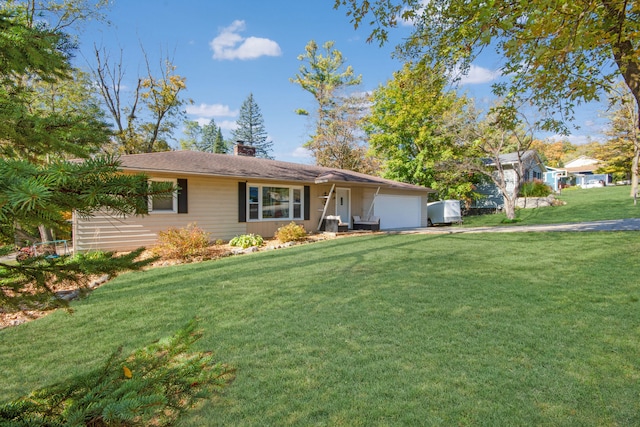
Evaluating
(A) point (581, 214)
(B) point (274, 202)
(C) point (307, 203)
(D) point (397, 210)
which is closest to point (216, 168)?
(B) point (274, 202)

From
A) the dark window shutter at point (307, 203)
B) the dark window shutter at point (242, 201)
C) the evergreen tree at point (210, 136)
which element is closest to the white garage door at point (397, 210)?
the dark window shutter at point (307, 203)

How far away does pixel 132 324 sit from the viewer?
4102 millimetres

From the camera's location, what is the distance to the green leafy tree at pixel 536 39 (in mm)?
3393

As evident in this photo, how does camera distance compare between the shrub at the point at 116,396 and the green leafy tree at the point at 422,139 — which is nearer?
the shrub at the point at 116,396

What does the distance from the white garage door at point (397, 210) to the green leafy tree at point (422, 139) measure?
3.52 metres

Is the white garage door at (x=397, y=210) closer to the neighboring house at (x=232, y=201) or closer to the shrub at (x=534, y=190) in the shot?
the neighboring house at (x=232, y=201)

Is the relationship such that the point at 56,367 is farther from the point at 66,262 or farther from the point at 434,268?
the point at 434,268

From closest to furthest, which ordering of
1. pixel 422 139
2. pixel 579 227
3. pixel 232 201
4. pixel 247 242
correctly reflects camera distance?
pixel 247 242
pixel 232 201
pixel 579 227
pixel 422 139

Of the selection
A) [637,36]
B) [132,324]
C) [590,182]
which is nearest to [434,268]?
[637,36]

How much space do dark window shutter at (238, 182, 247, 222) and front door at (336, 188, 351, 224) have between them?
474cm

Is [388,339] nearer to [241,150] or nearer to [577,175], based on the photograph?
[241,150]

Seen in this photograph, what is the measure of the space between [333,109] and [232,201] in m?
18.6

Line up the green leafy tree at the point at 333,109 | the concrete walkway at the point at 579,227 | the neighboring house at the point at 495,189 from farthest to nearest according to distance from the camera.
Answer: the green leafy tree at the point at 333,109 < the neighboring house at the point at 495,189 < the concrete walkway at the point at 579,227

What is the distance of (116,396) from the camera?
→ 1.11m
